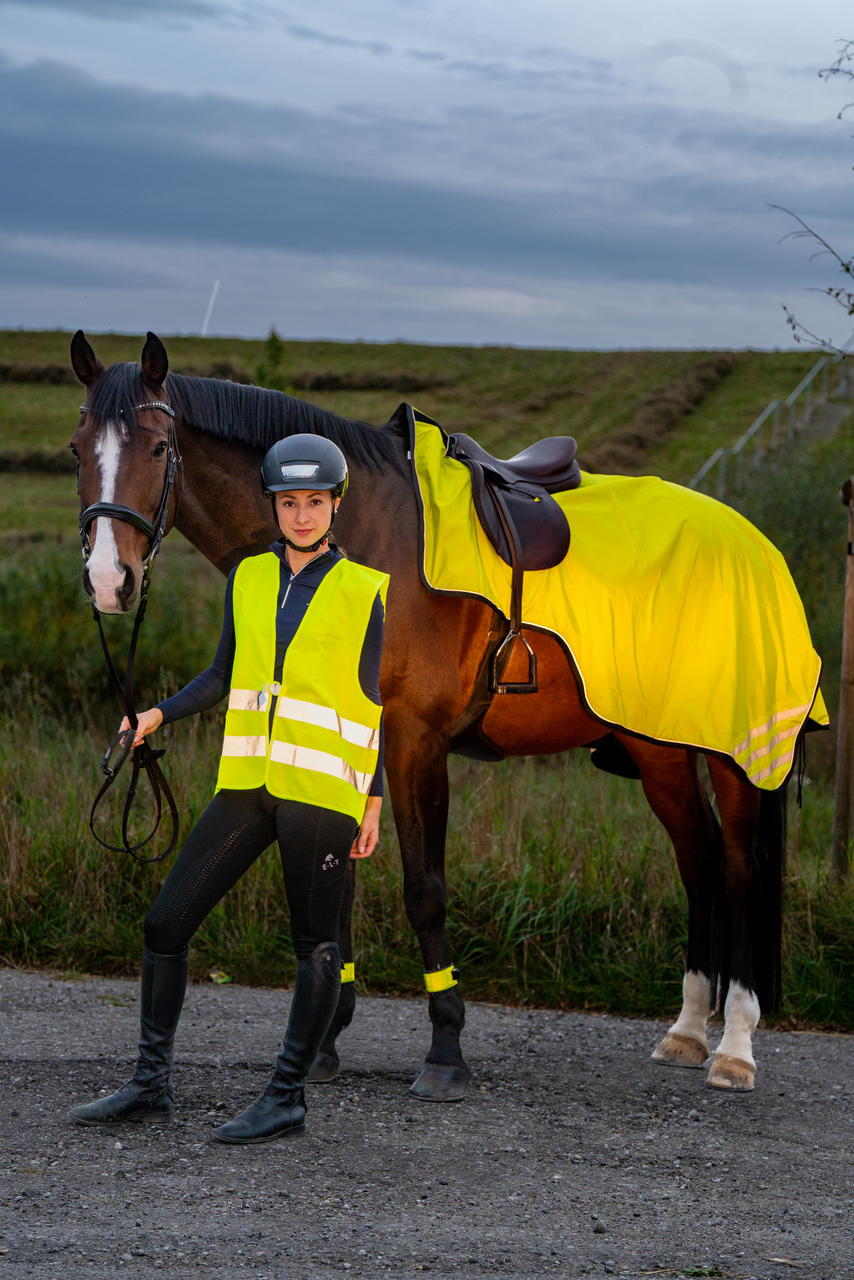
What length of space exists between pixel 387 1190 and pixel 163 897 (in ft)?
3.47

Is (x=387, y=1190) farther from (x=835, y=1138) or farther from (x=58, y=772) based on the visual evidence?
(x=58, y=772)

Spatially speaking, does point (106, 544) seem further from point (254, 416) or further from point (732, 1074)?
point (732, 1074)

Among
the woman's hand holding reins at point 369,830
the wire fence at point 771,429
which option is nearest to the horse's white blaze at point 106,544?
the woman's hand holding reins at point 369,830

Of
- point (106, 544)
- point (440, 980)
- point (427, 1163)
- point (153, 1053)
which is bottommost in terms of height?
point (427, 1163)

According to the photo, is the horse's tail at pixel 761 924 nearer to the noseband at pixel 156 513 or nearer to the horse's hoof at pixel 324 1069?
the horse's hoof at pixel 324 1069

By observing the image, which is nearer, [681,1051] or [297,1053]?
[297,1053]

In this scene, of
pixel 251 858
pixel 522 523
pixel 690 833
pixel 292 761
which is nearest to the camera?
pixel 292 761

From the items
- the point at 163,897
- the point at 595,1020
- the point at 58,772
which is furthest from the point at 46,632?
the point at 163,897

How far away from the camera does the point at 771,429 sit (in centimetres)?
3653

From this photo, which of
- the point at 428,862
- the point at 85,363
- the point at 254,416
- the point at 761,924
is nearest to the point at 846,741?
the point at 761,924

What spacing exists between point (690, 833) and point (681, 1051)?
2.89 feet

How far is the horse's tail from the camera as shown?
500 cm

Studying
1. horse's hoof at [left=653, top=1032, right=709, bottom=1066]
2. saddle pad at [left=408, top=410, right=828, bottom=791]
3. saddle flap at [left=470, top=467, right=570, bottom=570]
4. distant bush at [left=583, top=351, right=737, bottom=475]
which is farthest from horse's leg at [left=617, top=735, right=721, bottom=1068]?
distant bush at [left=583, top=351, right=737, bottom=475]

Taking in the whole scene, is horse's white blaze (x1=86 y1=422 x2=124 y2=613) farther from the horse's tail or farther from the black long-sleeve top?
the horse's tail
